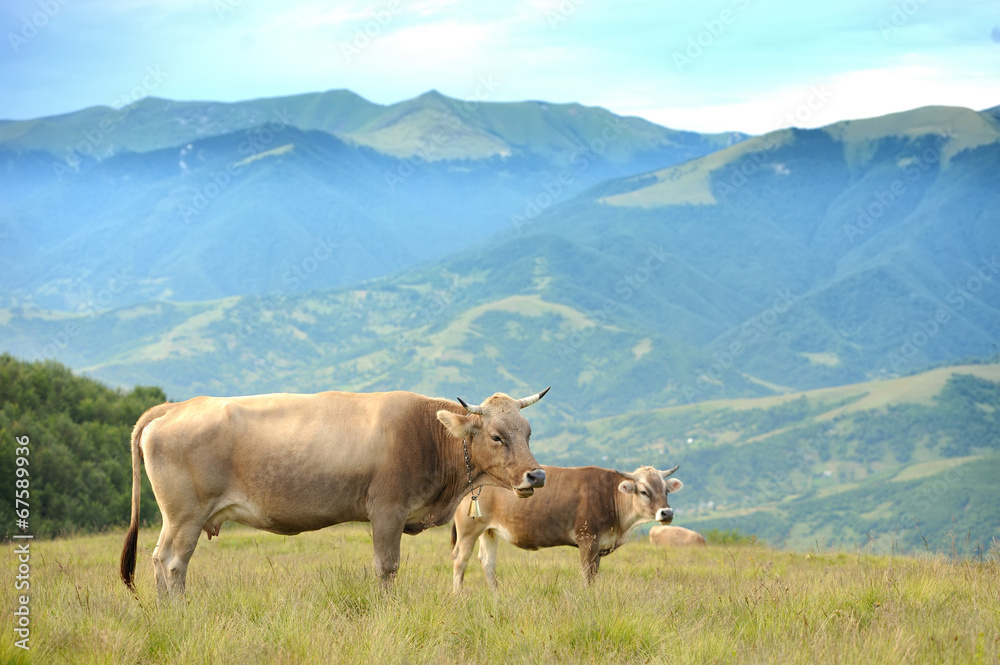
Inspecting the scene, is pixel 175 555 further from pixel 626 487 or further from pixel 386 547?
pixel 626 487

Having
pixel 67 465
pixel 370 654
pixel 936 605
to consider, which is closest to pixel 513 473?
pixel 370 654

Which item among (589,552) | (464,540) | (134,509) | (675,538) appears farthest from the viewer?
(675,538)

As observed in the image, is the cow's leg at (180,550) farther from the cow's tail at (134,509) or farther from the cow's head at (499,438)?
the cow's head at (499,438)

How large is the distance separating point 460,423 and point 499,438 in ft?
1.54

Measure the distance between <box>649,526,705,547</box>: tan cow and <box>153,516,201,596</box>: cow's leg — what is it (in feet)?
49.4

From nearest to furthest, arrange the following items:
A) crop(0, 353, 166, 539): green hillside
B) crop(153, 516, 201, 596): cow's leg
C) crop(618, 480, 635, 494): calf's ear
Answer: crop(153, 516, 201, 596): cow's leg
crop(618, 480, 635, 494): calf's ear
crop(0, 353, 166, 539): green hillside

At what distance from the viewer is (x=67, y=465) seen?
30.8m

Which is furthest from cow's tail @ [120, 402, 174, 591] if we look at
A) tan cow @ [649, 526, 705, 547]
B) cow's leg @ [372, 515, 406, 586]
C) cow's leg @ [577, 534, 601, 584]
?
tan cow @ [649, 526, 705, 547]

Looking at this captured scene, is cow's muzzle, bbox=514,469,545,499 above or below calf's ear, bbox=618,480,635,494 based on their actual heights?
above

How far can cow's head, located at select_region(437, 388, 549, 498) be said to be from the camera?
33.3 ft

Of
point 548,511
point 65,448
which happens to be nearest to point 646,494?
point 548,511

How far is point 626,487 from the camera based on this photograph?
46.6 feet

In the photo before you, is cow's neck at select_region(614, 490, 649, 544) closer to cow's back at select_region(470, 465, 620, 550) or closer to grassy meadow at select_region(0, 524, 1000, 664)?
cow's back at select_region(470, 465, 620, 550)

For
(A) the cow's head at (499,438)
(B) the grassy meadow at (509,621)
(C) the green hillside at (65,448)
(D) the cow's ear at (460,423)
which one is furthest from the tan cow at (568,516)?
(C) the green hillside at (65,448)
